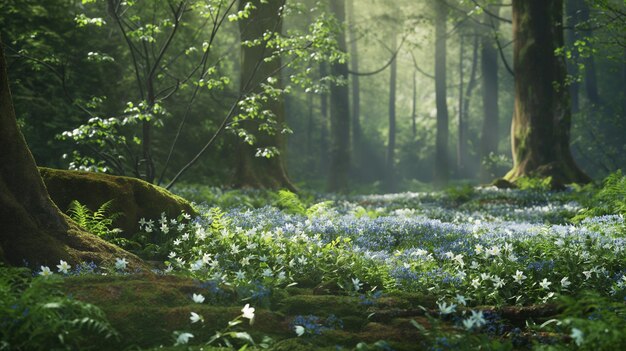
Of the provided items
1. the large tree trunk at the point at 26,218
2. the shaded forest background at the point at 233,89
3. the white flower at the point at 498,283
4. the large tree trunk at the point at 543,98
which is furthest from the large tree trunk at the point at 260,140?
the white flower at the point at 498,283

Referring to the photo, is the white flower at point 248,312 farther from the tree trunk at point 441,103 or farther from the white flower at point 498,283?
the tree trunk at point 441,103

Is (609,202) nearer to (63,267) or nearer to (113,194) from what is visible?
(113,194)

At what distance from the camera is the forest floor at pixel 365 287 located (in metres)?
4.04

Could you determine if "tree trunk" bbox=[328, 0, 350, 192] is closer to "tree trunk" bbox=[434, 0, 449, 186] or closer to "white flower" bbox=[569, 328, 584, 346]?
"tree trunk" bbox=[434, 0, 449, 186]

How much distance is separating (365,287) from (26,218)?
3.20m

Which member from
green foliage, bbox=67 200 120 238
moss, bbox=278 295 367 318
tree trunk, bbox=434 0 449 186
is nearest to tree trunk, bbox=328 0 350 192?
tree trunk, bbox=434 0 449 186

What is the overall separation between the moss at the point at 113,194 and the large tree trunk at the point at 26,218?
1.39 meters

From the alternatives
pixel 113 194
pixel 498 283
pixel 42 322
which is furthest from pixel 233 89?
pixel 42 322

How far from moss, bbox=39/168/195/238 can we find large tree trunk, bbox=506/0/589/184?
12.6 m

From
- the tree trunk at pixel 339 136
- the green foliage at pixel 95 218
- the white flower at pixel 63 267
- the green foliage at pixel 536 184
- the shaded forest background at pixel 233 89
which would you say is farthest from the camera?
the tree trunk at pixel 339 136

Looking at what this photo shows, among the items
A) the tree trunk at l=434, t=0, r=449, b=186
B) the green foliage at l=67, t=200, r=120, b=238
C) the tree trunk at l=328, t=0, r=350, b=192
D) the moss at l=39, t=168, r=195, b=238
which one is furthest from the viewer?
the tree trunk at l=434, t=0, r=449, b=186

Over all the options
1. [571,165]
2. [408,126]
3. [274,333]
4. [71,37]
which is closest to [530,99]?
[571,165]

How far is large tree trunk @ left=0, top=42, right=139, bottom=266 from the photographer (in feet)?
17.4

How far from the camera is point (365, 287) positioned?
583 cm
